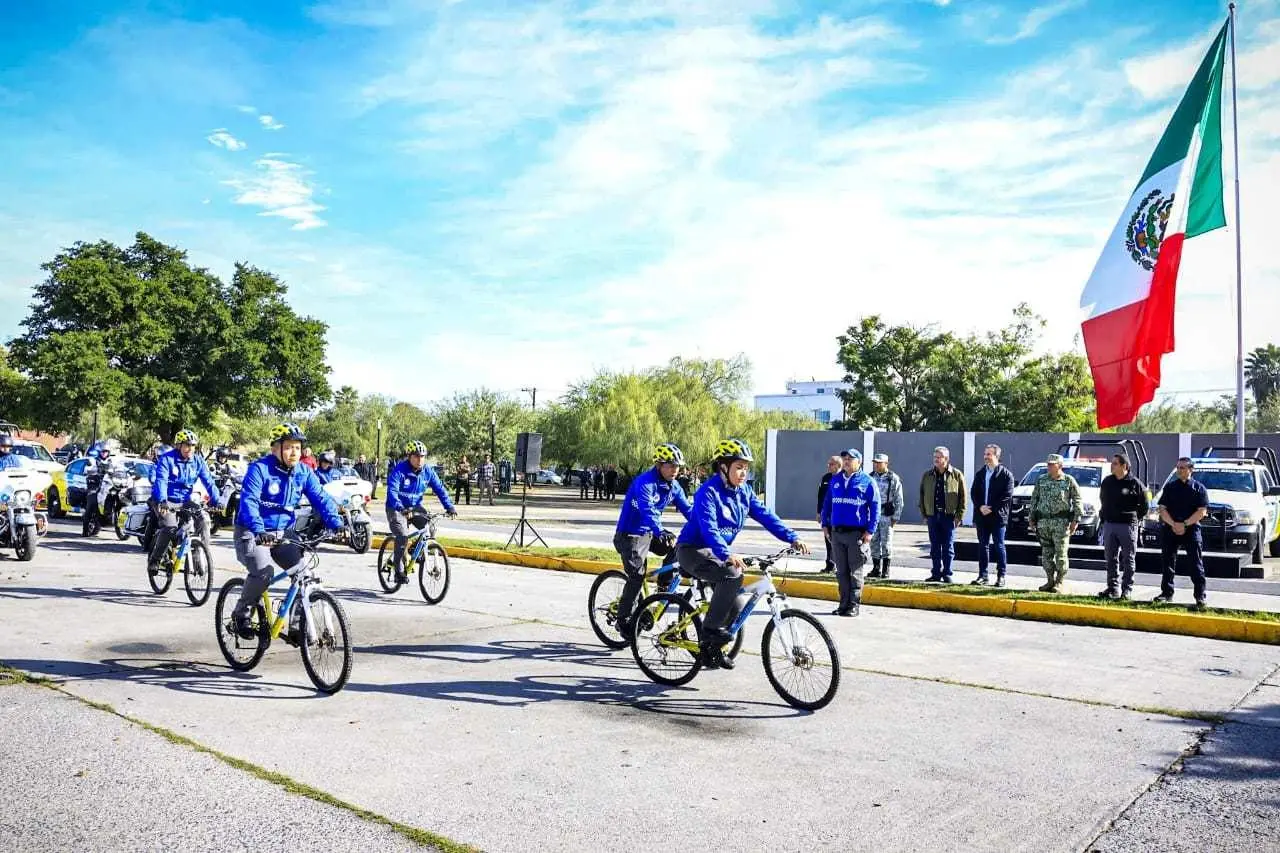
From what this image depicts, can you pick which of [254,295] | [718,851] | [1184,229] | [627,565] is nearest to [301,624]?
[627,565]

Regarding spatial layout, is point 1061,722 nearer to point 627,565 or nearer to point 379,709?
point 627,565

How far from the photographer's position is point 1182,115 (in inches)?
749

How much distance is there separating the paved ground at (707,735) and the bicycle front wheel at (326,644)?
142 millimetres

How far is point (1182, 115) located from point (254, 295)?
37556 mm

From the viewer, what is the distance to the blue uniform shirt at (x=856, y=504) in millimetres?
11055

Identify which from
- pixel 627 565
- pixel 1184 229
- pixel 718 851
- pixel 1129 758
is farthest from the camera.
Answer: pixel 1184 229

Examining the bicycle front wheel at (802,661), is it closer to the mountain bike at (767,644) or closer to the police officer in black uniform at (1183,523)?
the mountain bike at (767,644)

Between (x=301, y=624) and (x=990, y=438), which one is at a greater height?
(x=990, y=438)

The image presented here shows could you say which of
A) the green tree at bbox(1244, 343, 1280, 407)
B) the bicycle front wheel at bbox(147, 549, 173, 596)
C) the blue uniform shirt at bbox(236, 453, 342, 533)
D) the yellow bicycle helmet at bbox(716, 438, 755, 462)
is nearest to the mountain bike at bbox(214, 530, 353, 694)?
the blue uniform shirt at bbox(236, 453, 342, 533)

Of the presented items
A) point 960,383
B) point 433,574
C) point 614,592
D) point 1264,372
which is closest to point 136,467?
point 433,574

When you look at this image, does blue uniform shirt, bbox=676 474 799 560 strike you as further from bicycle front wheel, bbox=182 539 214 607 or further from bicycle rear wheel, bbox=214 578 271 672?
bicycle front wheel, bbox=182 539 214 607

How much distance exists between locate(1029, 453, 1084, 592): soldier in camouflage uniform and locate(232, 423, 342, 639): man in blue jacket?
9125 mm

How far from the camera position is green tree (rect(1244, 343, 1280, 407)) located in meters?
83.1

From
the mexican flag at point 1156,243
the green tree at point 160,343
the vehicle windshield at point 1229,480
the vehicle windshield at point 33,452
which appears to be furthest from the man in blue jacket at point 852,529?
the green tree at point 160,343
